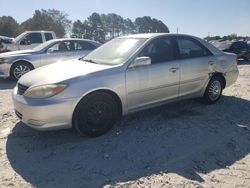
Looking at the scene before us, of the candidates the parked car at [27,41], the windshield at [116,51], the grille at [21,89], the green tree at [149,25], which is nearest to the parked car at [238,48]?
the parked car at [27,41]

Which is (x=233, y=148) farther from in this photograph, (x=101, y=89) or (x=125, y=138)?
(x=101, y=89)

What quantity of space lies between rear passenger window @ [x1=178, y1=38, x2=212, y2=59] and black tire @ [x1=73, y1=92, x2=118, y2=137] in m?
1.87

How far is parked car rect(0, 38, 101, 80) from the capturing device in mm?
9430

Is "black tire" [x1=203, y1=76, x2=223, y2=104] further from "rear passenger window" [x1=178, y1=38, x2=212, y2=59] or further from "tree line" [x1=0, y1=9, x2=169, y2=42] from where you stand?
"tree line" [x1=0, y1=9, x2=169, y2=42]

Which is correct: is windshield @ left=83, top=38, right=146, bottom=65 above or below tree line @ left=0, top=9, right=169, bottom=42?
below

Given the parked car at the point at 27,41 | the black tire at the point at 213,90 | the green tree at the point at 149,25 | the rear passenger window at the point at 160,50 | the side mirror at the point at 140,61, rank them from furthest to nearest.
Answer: the green tree at the point at 149,25, the parked car at the point at 27,41, the black tire at the point at 213,90, the rear passenger window at the point at 160,50, the side mirror at the point at 140,61

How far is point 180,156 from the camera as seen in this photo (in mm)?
3922

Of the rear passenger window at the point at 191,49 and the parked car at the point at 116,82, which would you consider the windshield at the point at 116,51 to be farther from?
the rear passenger window at the point at 191,49

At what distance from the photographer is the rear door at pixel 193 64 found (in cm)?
555

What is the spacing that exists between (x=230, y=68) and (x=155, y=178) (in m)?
4.06

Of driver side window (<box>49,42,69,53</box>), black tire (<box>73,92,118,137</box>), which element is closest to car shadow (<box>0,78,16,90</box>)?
driver side window (<box>49,42,69,53</box>)

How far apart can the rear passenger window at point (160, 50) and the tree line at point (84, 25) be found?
49978 mm

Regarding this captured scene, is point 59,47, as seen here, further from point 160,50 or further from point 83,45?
point 160,50

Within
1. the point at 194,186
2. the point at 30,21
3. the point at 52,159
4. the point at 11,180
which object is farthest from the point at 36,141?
the point at 30,21
